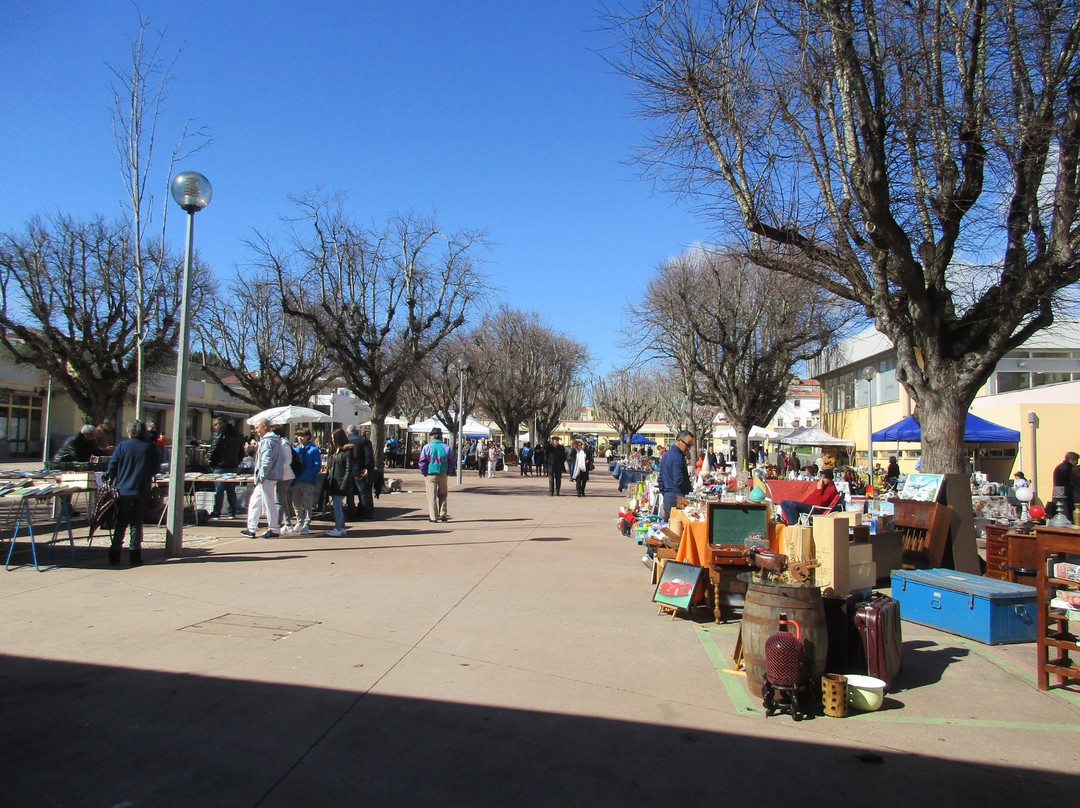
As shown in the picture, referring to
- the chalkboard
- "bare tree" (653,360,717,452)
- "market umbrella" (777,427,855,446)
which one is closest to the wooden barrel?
the chalkboard

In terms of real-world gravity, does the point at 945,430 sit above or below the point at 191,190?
below

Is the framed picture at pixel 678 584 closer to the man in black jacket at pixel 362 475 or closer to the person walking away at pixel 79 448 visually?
the man in black jacket at pixel 362 475

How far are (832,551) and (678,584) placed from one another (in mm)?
1465

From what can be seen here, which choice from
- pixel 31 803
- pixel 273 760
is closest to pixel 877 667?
pixel 273 760

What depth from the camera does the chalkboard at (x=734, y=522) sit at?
7.39 m

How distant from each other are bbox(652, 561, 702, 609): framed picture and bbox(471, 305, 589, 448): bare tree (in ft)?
116

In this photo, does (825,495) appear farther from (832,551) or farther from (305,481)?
(305,481)

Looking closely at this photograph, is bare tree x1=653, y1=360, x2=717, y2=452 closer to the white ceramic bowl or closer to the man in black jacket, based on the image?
the man in black jacket

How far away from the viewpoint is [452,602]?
742 centimetres

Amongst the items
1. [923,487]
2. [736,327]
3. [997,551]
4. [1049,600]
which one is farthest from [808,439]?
Result: [1049,600]

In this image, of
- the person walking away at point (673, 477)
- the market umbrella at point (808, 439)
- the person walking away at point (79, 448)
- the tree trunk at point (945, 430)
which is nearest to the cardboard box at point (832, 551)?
the tree trunk at point (945, 430)

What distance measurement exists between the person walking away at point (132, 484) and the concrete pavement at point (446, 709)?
771 millimetres

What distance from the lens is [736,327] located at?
92.9 feet

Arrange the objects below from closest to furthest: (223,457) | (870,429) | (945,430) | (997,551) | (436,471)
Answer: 1. (997,551)
2. (945,430)
3. (223,457)
4. (436,471)
5. (870,429)
